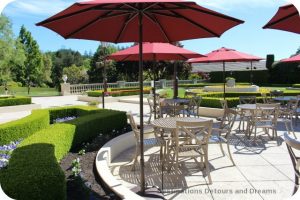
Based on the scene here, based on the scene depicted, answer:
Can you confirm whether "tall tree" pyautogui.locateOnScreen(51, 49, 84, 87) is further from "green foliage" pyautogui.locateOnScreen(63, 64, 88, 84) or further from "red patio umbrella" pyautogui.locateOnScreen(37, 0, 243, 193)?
"red patio umbrella" pyautogui.locateOnScreen(37, 0, 243, 193)

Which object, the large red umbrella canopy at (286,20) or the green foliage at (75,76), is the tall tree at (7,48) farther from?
the large red umbrella canopy at (286,20)

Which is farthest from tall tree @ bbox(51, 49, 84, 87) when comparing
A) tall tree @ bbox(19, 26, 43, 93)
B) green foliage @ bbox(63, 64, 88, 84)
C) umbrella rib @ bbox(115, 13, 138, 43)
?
umbrella rib @ bbox(115, 13, 138, 43)

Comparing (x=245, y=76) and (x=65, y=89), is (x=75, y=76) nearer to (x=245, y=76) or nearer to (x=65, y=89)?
(x=65, y=89)

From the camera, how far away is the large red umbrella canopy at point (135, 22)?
355 cm

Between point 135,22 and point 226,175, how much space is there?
3.04 metres

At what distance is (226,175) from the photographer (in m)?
4.89

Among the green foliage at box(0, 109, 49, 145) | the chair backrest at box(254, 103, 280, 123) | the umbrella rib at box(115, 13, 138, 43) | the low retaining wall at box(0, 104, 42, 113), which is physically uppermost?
the umbrella rib at box(115, 13, 138, 43)

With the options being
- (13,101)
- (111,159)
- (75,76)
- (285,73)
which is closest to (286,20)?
(111,159)

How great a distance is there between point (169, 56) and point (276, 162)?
482 centimetres

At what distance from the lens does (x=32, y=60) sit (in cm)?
4856

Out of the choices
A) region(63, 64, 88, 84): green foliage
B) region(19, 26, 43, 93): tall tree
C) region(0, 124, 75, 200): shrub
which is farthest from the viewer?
region(19, 26, 43, 93): tall tree

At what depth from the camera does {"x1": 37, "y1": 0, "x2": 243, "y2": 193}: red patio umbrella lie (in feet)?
11.7

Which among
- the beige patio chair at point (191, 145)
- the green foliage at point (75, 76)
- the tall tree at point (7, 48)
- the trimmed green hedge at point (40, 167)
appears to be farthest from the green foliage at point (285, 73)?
the trimmed green hedge at point (40, 167)

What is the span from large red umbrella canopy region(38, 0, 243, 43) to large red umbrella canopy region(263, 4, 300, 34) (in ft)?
3.42
